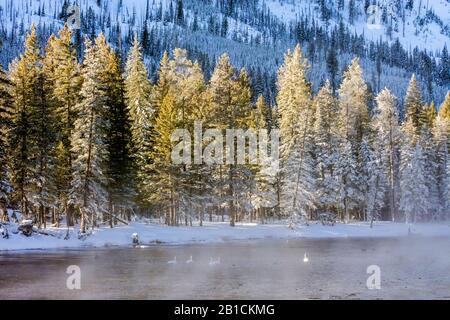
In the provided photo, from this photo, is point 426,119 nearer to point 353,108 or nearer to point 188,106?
point 353,108

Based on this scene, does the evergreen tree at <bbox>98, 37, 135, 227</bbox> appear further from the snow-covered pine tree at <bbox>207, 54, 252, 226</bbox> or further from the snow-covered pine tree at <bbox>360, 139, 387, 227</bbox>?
the snow-covered pine tree at <bbox>360, 139, 387, 227</bbox>

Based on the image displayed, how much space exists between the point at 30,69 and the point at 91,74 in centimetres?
661

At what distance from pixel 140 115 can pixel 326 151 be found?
2522 centimetres

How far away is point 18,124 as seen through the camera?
4369 centimetres

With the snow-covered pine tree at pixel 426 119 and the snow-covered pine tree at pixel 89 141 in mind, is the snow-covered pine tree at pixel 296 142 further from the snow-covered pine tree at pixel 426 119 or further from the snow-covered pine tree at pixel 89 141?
the snow-covered pine tree at pixel 89 141

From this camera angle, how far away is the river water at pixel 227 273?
22.2 metres

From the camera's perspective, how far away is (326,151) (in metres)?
68.2

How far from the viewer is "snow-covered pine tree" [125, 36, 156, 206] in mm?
53250

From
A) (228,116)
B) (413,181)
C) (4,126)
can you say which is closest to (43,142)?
(4,126)

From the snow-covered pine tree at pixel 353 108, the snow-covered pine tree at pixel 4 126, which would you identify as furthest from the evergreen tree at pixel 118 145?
the snow-covered pine tree at pixel 353 108

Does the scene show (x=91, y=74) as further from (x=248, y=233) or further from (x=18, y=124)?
(x=248, y=233)

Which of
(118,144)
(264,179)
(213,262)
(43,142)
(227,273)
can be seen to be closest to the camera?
(227,273)

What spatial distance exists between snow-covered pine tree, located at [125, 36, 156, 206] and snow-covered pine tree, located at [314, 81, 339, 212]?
21593 mm

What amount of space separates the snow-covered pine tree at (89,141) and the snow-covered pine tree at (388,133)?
124ft
